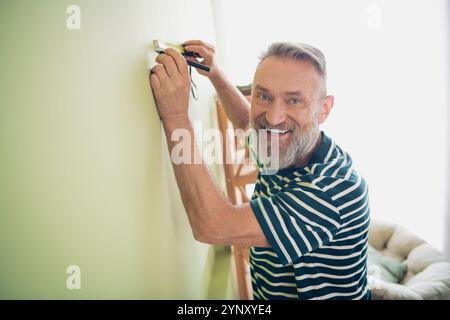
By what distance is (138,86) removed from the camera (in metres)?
0.63

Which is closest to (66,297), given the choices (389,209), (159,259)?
(159,259)

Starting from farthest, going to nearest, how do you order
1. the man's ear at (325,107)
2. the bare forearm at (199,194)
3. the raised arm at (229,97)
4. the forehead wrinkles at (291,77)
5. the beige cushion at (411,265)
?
the beige cushion at (411,265), the raised arm at (229,97), the man's ear at (325,107), the forehead wrinkles at (291,77), the bare forearm at (199,194)

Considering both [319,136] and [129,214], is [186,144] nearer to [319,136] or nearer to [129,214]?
[129,214]

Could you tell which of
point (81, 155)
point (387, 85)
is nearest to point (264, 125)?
point (81, 155)

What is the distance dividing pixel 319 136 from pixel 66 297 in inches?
31.1

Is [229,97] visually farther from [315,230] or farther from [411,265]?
[411,265]

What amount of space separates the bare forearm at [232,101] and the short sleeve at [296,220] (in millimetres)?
629

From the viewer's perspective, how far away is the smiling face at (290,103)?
0.84 m

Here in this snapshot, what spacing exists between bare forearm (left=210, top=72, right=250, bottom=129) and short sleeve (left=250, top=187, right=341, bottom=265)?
629 millimetres

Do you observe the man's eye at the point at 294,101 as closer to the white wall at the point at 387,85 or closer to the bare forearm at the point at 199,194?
the bare forearm at the point at 199,194

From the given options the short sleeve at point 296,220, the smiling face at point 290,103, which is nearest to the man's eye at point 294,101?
the smiling face at point 290,103

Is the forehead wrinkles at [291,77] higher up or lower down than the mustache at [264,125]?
higher up

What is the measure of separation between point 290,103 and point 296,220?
1.23 feet

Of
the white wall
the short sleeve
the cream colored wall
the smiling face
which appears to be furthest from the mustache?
the white wall
